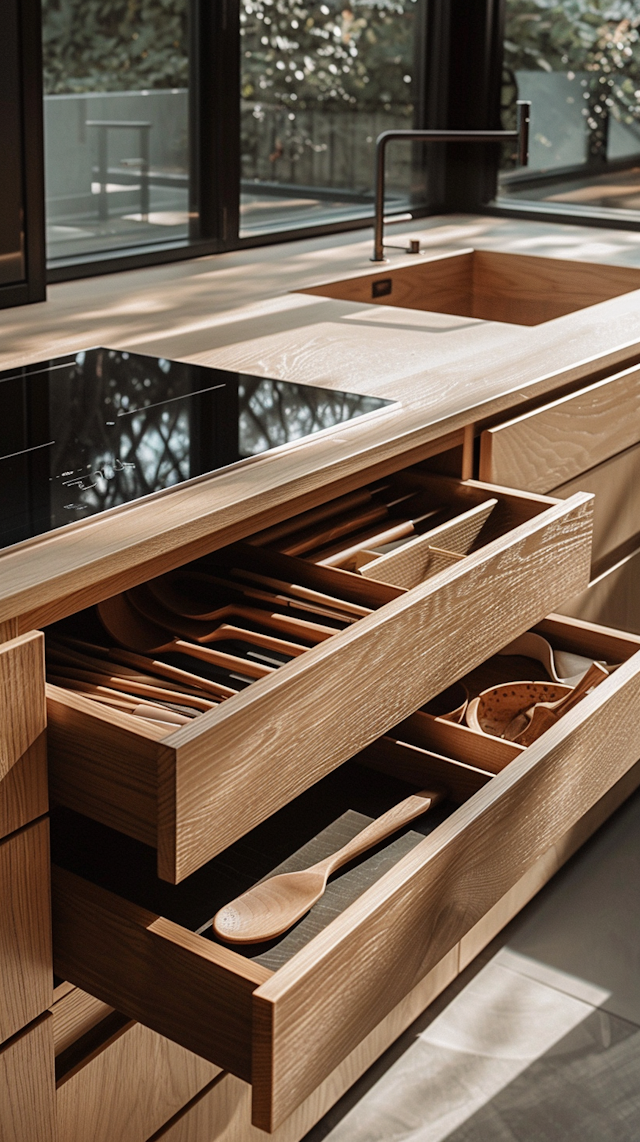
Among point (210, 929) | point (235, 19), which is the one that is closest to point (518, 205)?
point (235, 19)

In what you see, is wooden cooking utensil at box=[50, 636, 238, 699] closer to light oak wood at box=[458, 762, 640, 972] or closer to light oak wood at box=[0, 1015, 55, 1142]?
light oak wood at box=[0, 1015, 55, 1142]

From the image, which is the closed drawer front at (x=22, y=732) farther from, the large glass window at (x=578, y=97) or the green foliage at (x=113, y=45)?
the large glass window at (x=578, y=97)

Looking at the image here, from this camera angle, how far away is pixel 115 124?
220cm

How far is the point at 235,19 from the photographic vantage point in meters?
2.31

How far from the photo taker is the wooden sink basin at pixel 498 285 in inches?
92.9

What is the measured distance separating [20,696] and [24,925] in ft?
0.74

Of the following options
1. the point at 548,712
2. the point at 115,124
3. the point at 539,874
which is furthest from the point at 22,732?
the point at 115,124

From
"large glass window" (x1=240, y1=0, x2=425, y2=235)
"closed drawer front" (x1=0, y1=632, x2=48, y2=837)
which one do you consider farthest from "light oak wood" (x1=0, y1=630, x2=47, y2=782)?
"large glass window" (x1=240, y1=0, x2=425, y2=235)

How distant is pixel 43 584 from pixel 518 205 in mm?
2410

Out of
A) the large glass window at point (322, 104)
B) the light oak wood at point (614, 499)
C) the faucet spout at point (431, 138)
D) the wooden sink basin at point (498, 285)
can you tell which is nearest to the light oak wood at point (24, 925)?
the light oak wood at point (614, 499)

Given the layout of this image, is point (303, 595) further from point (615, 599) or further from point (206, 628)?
point (615, 599)

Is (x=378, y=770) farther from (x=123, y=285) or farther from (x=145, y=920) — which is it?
(x=123, y=285)

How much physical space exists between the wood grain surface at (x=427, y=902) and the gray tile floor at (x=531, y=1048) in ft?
1.63

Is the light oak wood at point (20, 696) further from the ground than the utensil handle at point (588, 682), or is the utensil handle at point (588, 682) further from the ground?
the light oak wood at point (20, 696)
